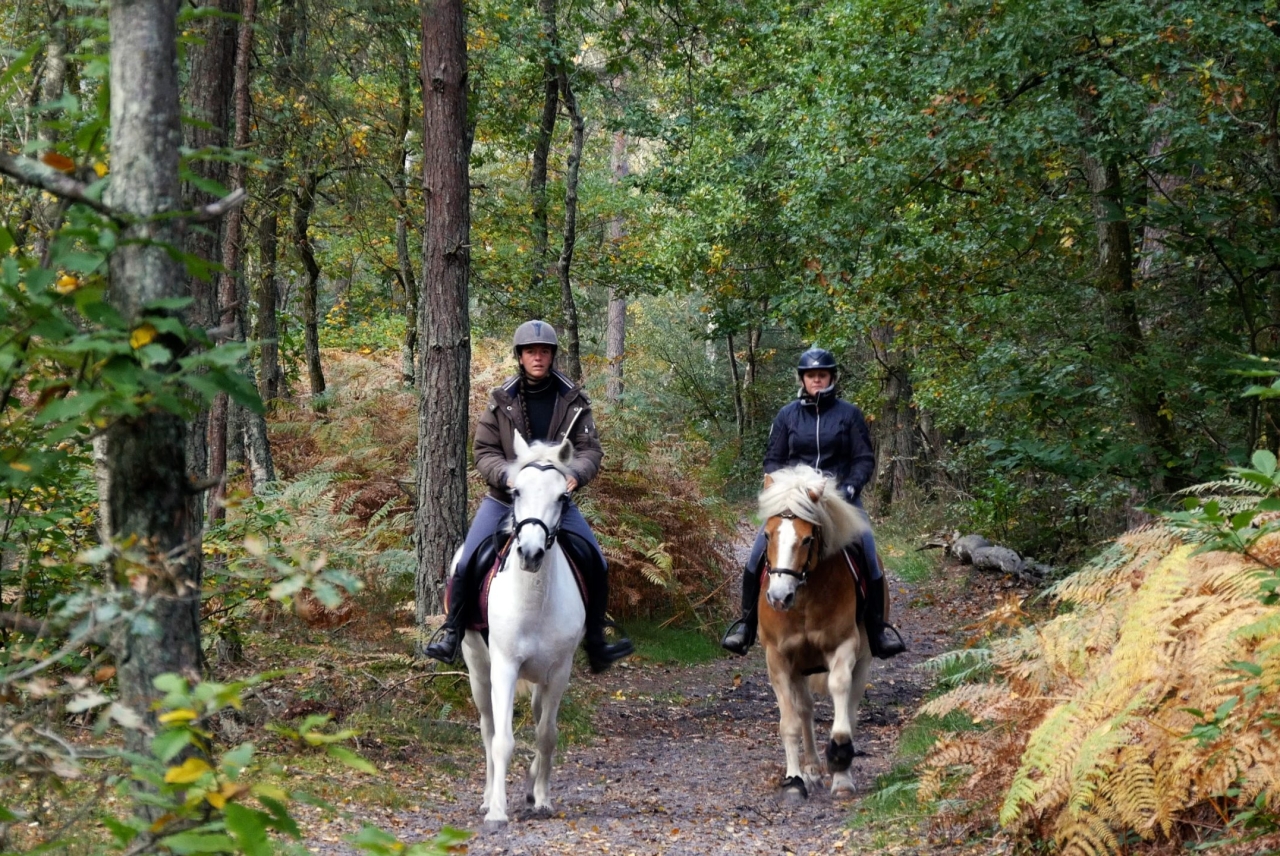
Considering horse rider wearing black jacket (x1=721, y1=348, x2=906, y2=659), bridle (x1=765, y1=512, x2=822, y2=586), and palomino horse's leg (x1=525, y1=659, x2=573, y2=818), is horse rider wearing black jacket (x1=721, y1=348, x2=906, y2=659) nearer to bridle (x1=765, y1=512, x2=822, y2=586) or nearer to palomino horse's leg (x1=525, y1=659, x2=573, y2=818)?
bridle (x1=765, y1=512, x2=822, y2=586)

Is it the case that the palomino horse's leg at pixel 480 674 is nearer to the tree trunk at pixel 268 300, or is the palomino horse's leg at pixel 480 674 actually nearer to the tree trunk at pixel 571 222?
the tree trunk at pixel 571 222

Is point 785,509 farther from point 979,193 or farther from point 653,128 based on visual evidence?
point 653,128

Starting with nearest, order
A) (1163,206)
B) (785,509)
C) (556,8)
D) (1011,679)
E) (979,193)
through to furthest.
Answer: (1011,679)
(785,509)
(1163,206)
(979,193)
(556,8)

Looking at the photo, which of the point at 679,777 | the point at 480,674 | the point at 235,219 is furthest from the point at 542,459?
the point at 235,219

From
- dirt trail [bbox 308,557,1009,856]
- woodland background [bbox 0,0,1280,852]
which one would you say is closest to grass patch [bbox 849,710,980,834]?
dirt trail [bbox 308,557,1009,856]

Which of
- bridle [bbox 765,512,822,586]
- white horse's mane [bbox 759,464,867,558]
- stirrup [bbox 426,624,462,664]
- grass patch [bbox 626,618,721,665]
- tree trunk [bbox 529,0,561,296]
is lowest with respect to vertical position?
grass patch [bbox 626,618,721,665]

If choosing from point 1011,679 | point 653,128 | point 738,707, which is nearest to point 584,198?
point 653,128

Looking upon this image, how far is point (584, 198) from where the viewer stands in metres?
25.5

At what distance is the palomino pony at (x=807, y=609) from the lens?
25.1 feet

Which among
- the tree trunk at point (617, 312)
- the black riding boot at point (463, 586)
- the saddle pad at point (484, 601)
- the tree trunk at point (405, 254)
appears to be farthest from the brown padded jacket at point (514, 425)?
the tree trunk at point (617, 312)

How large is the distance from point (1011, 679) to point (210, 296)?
597 cm

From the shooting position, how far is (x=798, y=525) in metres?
7.66

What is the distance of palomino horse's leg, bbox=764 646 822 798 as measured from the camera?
7.96m

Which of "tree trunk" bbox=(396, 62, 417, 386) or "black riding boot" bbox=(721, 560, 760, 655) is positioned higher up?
"tree trunk" bbox=(396, 62, 417, 386)
